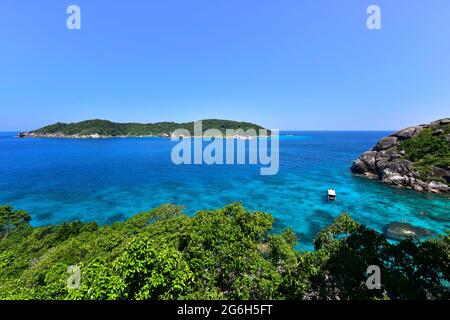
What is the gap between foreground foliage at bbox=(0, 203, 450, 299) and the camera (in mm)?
8172

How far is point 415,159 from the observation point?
155ft

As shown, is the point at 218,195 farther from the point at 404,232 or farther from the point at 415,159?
the point at 415,159

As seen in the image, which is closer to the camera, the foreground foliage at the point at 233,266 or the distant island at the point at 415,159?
→ the foreground foliage at the point at 233,266

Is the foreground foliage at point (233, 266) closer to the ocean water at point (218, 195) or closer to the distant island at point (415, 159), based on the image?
the ocean water at point (218, 195)

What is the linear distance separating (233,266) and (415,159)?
185 feet

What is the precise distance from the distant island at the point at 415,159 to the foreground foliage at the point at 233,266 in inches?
1642

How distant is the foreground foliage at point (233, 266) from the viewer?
8172mm

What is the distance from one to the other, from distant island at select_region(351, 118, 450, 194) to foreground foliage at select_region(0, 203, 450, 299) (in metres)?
41.7

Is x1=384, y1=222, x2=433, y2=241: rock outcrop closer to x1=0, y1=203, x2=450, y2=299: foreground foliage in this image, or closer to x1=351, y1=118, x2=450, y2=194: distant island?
x1=0, y1=203, x2=450, y2=299: foreground foliage

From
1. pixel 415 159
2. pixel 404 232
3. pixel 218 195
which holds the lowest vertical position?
pixel 404 232

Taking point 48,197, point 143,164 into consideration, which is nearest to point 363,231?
point 48,197

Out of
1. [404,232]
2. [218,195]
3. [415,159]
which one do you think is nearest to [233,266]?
[404,232]

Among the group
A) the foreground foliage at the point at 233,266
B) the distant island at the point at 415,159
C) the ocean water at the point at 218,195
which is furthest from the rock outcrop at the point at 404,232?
the distant island at the point at 415,159
